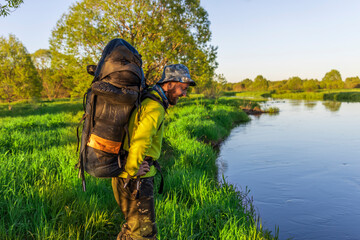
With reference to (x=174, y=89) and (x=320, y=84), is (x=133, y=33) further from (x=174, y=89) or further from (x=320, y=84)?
(x=320, y=84)

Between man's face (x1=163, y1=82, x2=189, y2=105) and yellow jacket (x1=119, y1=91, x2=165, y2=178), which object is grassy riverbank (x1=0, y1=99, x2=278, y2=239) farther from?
man's face (x1=163, y1=82, x2=189, y2=105)

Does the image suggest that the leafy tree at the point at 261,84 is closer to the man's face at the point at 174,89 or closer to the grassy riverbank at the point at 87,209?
the grassy riverbank at the point at 87,209

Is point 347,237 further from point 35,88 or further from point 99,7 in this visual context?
point 35,88

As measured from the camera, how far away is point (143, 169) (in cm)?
243

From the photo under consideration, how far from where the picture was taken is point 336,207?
21.3 feet

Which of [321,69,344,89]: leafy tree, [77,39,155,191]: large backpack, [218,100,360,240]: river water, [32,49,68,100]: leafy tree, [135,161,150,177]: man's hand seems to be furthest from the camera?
[321,69,344,89]: leafy tree

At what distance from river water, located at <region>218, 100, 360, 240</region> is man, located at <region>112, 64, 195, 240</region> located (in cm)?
365

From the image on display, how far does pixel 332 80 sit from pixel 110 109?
374ft

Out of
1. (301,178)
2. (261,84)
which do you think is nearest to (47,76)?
(301,178)

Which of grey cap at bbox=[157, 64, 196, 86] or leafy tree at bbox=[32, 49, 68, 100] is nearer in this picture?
grey cap at bbox=[157, 64, 196, 86]

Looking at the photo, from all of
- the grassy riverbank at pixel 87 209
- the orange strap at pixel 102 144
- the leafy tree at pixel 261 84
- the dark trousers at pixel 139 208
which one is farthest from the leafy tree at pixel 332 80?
the orange strap at pixel 102 144

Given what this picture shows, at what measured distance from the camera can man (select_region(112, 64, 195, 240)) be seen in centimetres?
231

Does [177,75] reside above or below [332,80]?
below

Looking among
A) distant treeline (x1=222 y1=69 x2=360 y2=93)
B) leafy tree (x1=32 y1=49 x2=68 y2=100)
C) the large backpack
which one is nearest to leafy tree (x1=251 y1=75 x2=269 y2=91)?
distant treeline (x1=222 y1=69 x2=360 y2=93)
